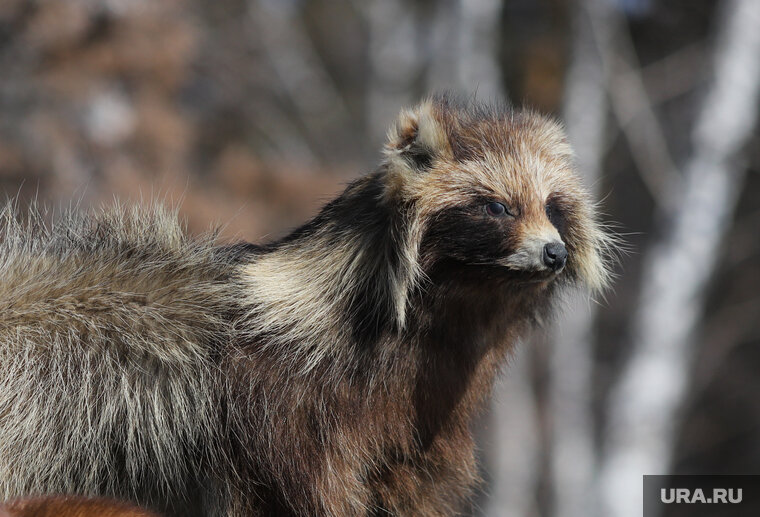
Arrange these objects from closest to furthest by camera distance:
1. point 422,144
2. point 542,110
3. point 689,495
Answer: point 422,144 < point 542,110 < point 689,495

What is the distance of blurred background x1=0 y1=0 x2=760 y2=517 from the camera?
8414mm

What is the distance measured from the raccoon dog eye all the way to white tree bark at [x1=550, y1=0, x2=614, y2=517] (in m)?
7.87

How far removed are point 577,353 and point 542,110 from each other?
3528 millimetres

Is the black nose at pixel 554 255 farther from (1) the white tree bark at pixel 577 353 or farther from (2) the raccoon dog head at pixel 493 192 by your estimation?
(1) the white tree bark at pixel 577 353

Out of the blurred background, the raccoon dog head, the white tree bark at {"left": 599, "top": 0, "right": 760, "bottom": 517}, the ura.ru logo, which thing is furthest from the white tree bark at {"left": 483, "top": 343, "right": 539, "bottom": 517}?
the raccoon dog head

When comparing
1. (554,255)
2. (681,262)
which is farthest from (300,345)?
(681,262)

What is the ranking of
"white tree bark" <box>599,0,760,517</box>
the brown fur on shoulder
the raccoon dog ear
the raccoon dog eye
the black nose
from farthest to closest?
"white tree bark" <box>599,0,760,517</box> → the raccoon dog ear → the raccoon dog eye → the black nose → the brown fur on shoulder

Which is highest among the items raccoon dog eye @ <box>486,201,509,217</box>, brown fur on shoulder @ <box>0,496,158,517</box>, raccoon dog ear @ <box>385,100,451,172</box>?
raccoon dog ear @ <box>385,100,451,172</box>

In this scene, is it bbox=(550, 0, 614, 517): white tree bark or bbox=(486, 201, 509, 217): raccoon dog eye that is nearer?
bbox=(486, 201, 509, 217): raccoon dog eye

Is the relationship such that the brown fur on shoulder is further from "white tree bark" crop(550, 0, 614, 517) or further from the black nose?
"white tree bark" crop(550, 0, 614, 517)

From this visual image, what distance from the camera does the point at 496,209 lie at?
10.7ft

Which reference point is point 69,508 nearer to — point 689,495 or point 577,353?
point 689,495

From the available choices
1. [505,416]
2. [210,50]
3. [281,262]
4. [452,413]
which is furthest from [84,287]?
[210,50]

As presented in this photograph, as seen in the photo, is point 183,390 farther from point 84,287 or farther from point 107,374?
point 84,287
